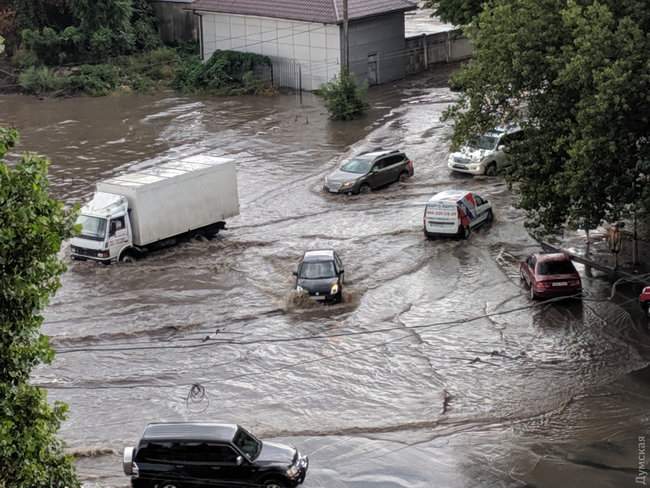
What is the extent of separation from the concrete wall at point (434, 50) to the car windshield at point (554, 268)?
30.7 metres

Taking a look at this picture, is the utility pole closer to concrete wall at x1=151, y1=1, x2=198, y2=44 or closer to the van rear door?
concrete wall at x1=151, y1=1, x2=198, y2=44

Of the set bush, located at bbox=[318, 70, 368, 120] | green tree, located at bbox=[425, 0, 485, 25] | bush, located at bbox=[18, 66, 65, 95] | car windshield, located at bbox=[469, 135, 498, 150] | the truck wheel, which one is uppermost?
green tree, located at bbox=[425, 0, 485, 25]

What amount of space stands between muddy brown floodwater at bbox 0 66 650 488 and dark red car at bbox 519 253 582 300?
45cm

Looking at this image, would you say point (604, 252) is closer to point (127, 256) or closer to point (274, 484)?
point (127, 256)

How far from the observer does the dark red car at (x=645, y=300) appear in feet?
90.9

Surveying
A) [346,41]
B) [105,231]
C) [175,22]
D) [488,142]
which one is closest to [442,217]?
[488,142]

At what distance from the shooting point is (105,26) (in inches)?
2437

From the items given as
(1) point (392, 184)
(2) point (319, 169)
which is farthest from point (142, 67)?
(1) point (392, 184)

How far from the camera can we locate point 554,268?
29312mm

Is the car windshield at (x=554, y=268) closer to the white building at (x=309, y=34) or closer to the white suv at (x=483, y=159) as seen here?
the white suv at (x=483, y=159)

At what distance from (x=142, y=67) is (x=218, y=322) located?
3527 centimetres

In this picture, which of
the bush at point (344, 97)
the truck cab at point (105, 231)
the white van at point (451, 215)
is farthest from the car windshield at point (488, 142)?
the truck cab at point (105, 231)

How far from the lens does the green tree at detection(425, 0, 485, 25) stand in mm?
46531

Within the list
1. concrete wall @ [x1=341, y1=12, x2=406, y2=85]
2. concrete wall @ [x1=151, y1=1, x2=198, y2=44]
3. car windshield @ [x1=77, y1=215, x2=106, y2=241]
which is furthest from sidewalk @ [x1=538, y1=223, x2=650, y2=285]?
concrete wall @ [x1=151, y1=1, x2=198, y2=44]
